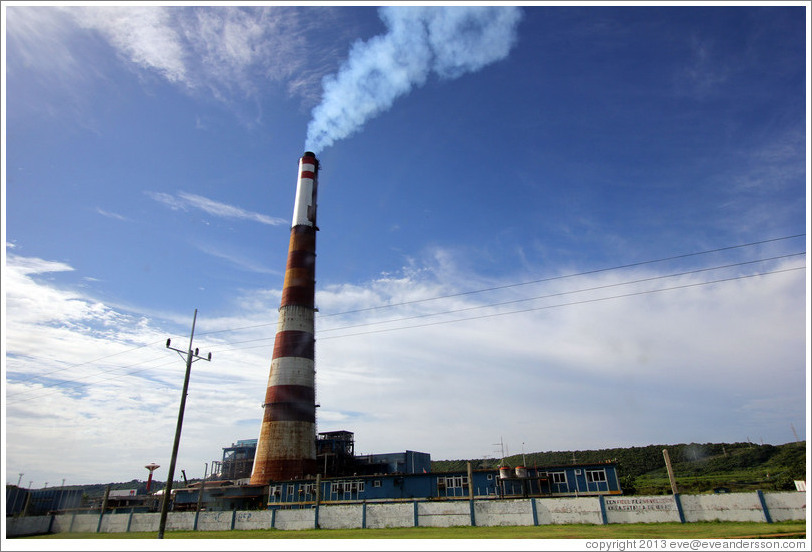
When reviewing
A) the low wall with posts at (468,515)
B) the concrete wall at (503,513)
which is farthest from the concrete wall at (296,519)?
the concrete wall at (503,513)

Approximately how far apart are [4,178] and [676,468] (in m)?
107

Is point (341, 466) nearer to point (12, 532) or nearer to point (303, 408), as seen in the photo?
point (303, 408)

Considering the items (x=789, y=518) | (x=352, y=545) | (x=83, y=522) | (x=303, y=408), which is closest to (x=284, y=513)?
(x=303, y=408)

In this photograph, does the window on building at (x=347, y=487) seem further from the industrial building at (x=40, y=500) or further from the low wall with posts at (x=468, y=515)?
the industrial building at (x=40, y=500)

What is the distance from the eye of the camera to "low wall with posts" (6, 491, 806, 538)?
1953 cm

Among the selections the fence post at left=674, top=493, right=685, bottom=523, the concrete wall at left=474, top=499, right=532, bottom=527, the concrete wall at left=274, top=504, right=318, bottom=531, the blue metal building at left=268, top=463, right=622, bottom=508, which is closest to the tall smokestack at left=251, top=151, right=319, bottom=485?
the blue metal building at left=268, top=463, right=622, bottom=508

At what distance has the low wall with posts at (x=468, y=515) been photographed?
64.1 feet

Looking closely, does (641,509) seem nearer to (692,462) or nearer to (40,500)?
(40,500)

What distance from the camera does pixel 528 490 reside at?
32.3 m

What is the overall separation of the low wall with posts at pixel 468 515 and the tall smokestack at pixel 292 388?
6181 millimetres

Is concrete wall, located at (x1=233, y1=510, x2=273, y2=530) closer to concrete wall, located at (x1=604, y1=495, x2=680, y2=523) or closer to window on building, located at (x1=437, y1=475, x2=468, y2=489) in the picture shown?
window on building, located at (x1=437, y1=475, x2=468, y2=489)

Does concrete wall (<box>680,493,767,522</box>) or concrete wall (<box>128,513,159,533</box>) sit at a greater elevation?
concrete wall (<box>680,493,767,522</box>)

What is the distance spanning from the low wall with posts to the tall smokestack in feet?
20.3

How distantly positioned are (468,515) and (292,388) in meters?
17.3
